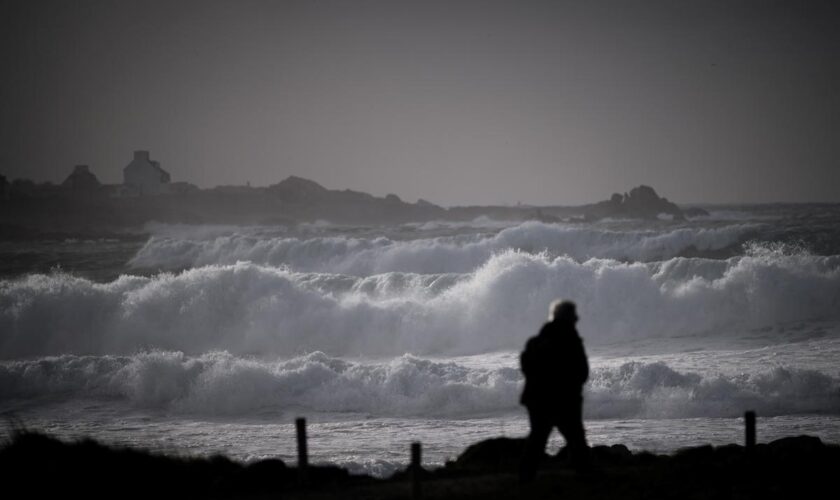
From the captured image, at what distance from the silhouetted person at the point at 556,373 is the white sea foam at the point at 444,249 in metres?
33.3

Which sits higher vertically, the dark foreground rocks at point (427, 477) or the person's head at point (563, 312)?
the person's head at point (563, 312)

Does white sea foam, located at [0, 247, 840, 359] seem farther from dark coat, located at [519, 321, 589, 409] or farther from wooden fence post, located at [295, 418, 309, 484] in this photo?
dark coat, located at [519, 321, 589, 409]

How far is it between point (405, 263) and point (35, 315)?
65.9ft

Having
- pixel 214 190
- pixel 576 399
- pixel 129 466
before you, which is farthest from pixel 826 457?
pixel 214 190

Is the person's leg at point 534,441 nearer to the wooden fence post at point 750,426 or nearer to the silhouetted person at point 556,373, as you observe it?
the silhouetted person at point 556,373

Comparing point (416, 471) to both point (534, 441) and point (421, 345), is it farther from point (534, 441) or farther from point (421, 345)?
point (421, 345)

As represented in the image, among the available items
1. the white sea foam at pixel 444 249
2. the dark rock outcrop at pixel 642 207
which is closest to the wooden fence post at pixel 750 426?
the white sea foam at pixel 444 249

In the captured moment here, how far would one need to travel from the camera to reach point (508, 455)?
921 cm

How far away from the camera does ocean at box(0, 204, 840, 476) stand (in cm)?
Result: 1507

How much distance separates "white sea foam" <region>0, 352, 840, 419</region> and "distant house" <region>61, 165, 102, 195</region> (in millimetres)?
75850

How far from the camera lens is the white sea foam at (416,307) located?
2542cm

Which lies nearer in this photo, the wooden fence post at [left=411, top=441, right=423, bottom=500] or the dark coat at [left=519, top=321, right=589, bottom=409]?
the dark coat at [left=519, top=321, right=589, bottom=409]

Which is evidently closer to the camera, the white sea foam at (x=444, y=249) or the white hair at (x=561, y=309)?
the white hair at (x=561, y=309)

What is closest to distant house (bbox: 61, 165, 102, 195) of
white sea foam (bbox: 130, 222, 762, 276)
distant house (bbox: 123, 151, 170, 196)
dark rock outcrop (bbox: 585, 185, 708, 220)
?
distant house (bbox: 123, 151, 170, 196)
